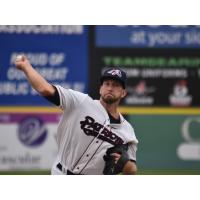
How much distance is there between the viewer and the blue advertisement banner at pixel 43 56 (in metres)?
7.21

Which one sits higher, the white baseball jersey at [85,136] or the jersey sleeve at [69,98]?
the jersey sleeve at [69,98]

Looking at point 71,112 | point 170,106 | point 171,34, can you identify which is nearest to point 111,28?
point 171,34

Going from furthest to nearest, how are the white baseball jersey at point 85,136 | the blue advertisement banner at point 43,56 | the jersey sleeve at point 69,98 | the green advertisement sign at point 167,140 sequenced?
the green advertisement sign at point 167,140 → the blue advertisement banner at point 43,56 → the white baseball jersey at point 85,136 → the jersey sleeve at point 69,98

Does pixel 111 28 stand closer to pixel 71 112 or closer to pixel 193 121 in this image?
pixel 193 121

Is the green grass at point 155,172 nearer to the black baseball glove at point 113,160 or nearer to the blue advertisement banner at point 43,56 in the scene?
the blue advertisement banner at point 43,56

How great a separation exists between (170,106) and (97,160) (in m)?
3.02

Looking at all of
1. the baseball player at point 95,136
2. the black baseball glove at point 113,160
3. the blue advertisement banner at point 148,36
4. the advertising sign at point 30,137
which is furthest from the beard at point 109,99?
the advertising sign at point 30,137

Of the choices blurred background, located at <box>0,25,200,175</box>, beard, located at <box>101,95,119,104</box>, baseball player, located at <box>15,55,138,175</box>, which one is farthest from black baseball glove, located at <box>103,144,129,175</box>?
blurred background, located at <box>0,25,200,175</box>

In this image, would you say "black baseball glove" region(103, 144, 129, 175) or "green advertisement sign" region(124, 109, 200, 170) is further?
"green advertisement sign" region(124, 109, 200, 170)

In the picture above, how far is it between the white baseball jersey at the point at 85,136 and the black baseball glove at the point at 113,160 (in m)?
0.03

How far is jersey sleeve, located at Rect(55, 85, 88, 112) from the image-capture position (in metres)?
4.29

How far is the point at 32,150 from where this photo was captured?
7531mm

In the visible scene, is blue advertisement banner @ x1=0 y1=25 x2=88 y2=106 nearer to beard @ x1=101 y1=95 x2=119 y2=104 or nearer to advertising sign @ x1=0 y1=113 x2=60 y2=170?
advertising sign @ x1=0 y1=113 x2=60 y2=170

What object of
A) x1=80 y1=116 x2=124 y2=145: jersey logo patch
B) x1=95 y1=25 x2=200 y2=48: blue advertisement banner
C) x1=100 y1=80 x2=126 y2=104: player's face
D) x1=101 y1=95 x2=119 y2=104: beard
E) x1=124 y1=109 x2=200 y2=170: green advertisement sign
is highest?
x1=95 y1=25 x2=200 y2=48: blue advertisement banner
